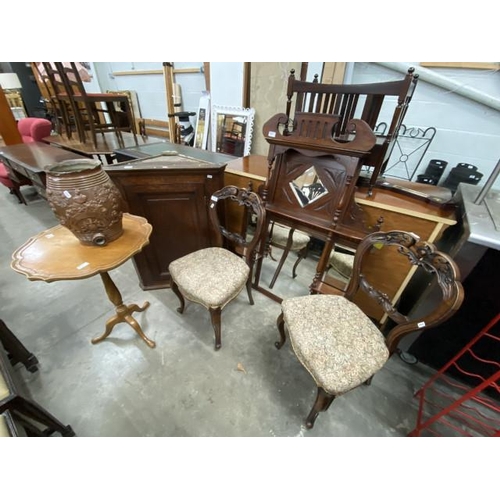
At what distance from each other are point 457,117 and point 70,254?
3.28 m

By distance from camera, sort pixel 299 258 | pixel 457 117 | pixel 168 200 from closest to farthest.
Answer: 1. pixel 168 200
2. pixel 299 258
3. pixel 457 117

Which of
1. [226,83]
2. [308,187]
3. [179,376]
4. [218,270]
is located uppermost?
[226,83]

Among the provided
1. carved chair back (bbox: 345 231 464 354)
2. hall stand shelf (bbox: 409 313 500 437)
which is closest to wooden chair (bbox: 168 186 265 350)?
carved chair back (bbox: 345 231 464 354)

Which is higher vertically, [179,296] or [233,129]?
[233,129]

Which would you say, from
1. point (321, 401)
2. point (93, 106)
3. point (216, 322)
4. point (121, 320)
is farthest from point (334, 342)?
point (93, 106)

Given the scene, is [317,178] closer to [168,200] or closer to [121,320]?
[168,200]

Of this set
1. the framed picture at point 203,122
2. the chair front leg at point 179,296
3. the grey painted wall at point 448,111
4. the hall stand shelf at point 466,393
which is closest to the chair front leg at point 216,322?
the chair front leg at point 179,296

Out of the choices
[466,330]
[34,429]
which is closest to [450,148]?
[466,330]

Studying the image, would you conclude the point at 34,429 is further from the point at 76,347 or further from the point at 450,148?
the point at 450,148

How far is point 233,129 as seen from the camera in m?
2.56

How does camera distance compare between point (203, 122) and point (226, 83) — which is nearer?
point (226, 83)

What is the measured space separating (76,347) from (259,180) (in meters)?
1.67

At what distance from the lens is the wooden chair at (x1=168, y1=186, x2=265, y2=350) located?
1.25 meters

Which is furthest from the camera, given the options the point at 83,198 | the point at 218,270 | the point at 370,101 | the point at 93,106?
the point at 93,106
